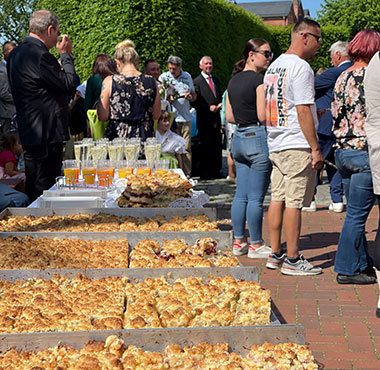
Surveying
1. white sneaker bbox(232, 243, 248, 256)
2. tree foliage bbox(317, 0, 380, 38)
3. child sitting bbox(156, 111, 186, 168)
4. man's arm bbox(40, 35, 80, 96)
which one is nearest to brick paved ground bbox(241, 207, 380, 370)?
white sneaker bbox(232, 243, 248, 256)

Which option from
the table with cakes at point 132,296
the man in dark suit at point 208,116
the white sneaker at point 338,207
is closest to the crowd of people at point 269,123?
the table with cakes at point 132,296

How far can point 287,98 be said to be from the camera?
553 cm

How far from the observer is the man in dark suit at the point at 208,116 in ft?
40.0

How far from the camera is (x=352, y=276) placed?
5.62m

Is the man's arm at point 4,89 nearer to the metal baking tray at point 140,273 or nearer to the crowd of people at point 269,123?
the crowd of people at point 269,123

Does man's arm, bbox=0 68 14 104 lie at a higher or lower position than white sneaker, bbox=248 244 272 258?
higher

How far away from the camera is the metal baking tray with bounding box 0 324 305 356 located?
217cm

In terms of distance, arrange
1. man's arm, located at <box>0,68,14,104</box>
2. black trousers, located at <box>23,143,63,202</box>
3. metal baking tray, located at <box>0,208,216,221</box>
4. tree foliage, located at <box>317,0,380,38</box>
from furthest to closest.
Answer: tree foliage, located at <box>317,0,380,38</box>, man's arm, located at <box>0,68,14,104</box>, black trousers, located at <box>23,143,63,202</box>, metal baking tray, located at <box>0,208,216,221</box>

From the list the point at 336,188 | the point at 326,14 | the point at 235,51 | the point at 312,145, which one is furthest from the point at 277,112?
the point at 326,14

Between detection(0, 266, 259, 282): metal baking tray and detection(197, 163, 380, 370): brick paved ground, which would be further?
detection(197, 163, 380, 370): brick paved ground

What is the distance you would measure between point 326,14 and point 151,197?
6528 centimetres

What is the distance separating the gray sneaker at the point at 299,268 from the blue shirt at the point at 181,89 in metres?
5.96

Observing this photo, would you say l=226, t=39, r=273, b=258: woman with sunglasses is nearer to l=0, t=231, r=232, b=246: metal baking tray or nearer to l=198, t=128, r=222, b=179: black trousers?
l=0, t=231, r=232, b=246: metal baking tray

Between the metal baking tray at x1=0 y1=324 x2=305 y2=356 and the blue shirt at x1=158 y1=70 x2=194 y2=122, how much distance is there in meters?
9.19
